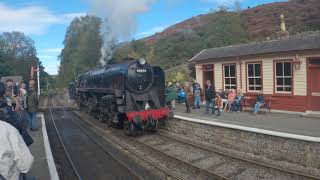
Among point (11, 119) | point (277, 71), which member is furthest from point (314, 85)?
point (11, 119)

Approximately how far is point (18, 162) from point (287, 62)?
13962 millimetres

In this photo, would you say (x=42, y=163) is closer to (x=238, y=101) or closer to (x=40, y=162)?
(x=40, y=162)

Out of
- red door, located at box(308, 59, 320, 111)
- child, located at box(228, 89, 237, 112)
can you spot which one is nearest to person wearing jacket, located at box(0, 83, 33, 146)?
red door, located at box(308, 59, 320, 111)

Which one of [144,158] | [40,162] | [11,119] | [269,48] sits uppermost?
[269,48]

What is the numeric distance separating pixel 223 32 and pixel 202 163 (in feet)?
87.6

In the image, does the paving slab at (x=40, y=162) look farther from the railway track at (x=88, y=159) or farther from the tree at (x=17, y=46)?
the tree at (x=17, y=46)

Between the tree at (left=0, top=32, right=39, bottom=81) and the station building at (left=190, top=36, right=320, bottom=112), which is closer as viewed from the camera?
the station building at (left=190, top=36, right=320, bottom=112)

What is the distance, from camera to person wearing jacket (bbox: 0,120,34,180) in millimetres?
3855

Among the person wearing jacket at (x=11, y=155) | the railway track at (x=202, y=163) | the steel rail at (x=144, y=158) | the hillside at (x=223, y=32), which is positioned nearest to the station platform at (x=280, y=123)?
the railway track at (x=202, y=163)

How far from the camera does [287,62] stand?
16.2m

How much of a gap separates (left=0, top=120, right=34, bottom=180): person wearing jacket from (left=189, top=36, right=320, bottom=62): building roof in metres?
13.0

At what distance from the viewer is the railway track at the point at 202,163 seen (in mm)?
8961

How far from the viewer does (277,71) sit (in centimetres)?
1675

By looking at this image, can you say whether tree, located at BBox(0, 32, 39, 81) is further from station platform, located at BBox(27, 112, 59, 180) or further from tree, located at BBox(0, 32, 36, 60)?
station platform, located at BBox(27, 112, 59, 180)
